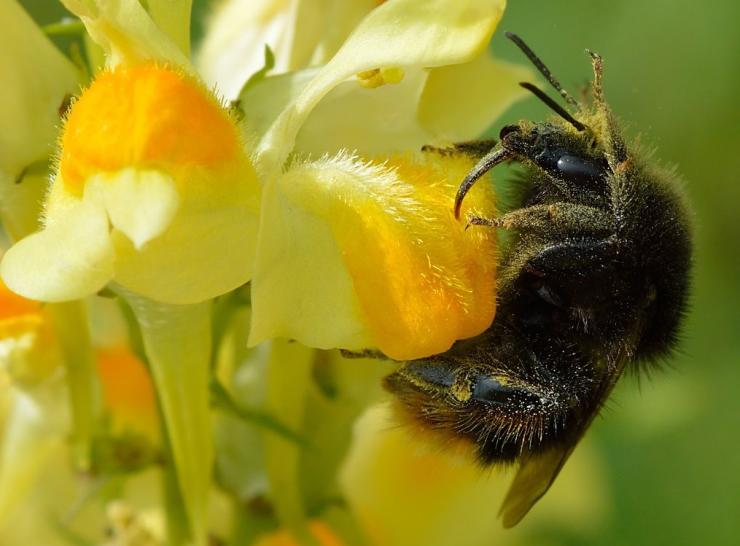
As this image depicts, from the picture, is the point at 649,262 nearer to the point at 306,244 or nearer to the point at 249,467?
the point at 306,244

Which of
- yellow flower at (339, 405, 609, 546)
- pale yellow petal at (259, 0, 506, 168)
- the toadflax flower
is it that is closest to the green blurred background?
yellow flower at (339, 405, 609, 546)

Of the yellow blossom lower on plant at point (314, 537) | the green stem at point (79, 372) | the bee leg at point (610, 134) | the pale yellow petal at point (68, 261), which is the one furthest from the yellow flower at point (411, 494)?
the pale yellow petal at point (68, 261)

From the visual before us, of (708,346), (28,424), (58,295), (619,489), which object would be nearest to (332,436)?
(28,424)

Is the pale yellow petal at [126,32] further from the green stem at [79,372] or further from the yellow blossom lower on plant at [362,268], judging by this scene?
the green stem at [79,372]

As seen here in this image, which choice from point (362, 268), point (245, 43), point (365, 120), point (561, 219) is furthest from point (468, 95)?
point (362, 268)

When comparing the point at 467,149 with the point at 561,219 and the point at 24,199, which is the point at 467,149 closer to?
the point at 561,219

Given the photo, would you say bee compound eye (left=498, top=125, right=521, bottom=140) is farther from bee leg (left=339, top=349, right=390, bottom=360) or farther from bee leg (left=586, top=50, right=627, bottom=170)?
bee leg (left=339, top=349, right=390, bottom=360)
